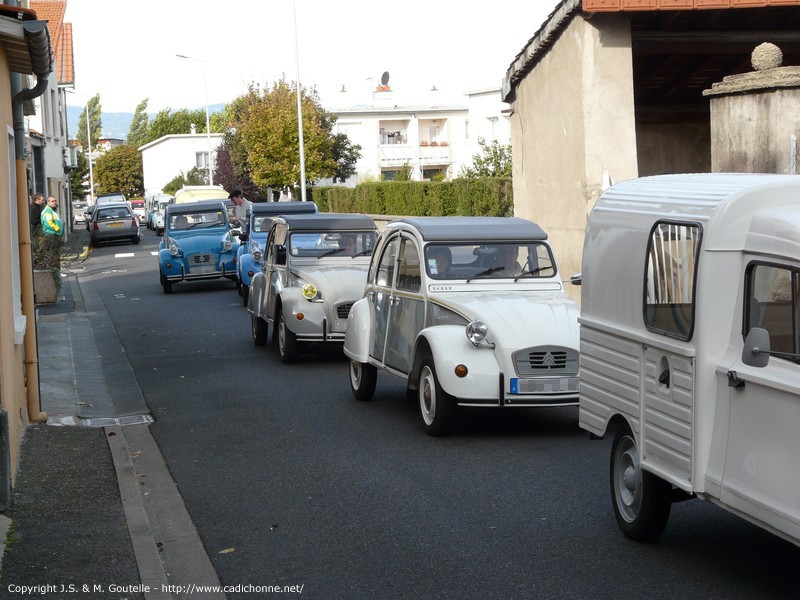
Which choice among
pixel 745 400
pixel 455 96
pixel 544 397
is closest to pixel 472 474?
pixel 544 397

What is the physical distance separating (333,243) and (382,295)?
444 centimetres

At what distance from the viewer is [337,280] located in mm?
14492

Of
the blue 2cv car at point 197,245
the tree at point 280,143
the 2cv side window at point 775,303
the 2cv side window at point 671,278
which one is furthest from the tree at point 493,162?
the 2cv side window at point 775,303

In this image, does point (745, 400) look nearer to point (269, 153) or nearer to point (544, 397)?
point (544, 397)

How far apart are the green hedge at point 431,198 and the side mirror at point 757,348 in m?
21.9

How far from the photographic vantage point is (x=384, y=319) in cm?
1119

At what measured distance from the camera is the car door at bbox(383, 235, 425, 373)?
1043 centimetres

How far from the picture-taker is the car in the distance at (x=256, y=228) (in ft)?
76.4

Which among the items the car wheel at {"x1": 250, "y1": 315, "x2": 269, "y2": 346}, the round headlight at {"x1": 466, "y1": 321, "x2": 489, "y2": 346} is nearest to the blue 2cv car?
the car wheel at {"x1": 250, "y1": 315, "x2": 269, "y2": 346}

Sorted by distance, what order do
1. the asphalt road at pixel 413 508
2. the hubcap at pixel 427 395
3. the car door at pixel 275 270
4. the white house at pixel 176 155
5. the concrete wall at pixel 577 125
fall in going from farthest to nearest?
the white house at pixel 176 155
the concrete wall at pixel 577 125
the car door at pixel 275 270
the hubcap at pixel 427 395
the asphalt road at pixel 413 508

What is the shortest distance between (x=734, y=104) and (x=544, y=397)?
411cm

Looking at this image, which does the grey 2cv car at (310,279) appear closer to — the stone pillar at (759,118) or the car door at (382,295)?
the car door at (382,295)

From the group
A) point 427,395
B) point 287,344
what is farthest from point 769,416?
point 287,344

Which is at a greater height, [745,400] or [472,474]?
[745,400]
